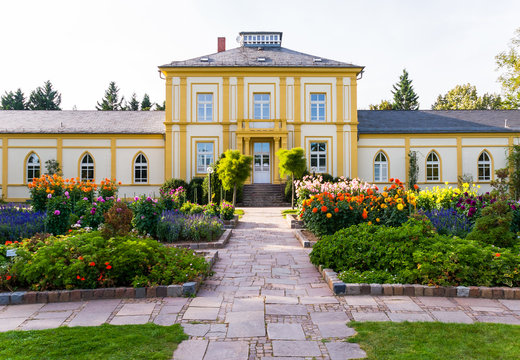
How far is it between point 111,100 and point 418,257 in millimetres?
66830

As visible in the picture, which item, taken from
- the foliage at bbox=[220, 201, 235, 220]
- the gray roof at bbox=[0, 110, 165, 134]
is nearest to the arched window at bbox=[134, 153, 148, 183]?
the gray roof at bbox=[0, 110, 165, 134]

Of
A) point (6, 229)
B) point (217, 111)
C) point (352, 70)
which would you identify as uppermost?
point (352, 70)

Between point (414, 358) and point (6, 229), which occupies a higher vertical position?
point (6, 229)

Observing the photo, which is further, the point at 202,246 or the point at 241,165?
the point at 241,165

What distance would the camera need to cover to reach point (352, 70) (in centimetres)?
2528

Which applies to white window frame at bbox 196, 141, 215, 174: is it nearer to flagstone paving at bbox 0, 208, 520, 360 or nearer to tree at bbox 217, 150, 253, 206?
tree at bbox 217, 150, 253, 206

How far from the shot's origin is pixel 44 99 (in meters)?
59.1

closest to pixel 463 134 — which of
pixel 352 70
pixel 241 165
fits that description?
pixel 352 70

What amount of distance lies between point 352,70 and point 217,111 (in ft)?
30.8

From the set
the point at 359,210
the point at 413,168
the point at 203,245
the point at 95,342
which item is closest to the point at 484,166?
the point at 413,168

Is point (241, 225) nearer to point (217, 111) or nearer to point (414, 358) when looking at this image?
point (414, 358)

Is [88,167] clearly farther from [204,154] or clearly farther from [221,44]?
[221,44]

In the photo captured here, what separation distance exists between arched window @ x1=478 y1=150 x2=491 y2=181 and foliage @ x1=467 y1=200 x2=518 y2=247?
21.7 metres

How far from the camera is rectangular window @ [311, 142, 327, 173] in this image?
25453 mm
